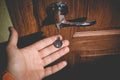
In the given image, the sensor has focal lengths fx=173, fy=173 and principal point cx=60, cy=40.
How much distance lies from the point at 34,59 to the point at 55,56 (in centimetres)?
11

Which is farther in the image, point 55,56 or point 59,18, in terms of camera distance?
point 55,56

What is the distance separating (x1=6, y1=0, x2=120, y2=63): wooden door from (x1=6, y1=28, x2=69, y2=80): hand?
5cm

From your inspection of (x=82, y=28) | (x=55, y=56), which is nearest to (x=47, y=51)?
(x=55, y=56)

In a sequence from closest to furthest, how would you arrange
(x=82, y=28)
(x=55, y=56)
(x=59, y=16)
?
(x=59, y=16)
(x=82, y=28)
(x=55, y=56)

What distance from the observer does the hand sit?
29.7 inches

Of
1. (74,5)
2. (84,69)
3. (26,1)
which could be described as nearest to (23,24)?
(26,1)

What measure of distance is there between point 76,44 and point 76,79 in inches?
11.4

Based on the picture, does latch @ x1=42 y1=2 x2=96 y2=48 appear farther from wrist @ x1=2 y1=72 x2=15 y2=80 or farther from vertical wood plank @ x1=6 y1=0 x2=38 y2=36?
wrist @ x1=2 y1=72 x2=15 y2=80

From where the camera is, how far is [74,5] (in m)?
0.65

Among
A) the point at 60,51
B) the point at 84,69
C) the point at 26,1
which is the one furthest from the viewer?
the point at 84,69

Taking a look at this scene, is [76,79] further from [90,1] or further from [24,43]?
[90,1]

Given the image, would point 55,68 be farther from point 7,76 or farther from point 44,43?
point 7,76

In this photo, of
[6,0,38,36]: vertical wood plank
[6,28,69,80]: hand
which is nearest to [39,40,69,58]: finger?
[6,28,69,80]: hand

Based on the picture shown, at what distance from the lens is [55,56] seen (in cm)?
88
